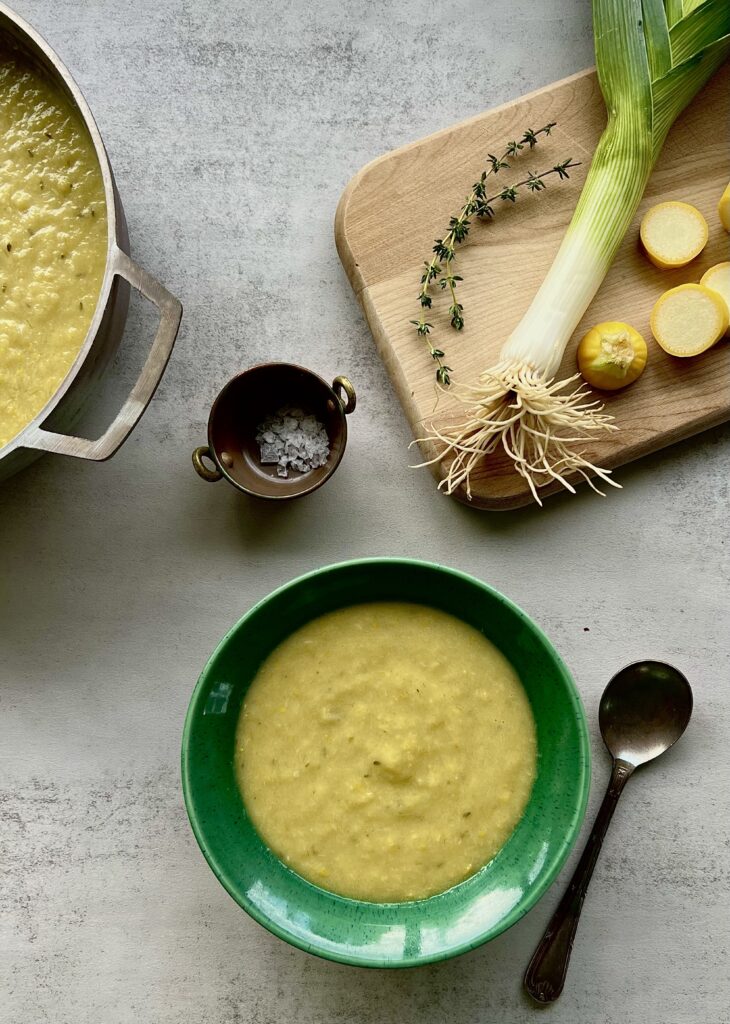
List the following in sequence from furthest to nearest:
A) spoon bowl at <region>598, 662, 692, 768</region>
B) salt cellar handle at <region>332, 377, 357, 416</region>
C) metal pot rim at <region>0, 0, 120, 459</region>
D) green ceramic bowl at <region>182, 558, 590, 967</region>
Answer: spoon bowl at <region>598, 662, 692, 768</region>, salt cellar handle at <region>332, 377, 357, 416</region>, green ceramic bowl at <region>182, 558, 590, 967</region>, metal pot rim at <region>0, 0, 120, 459</region>

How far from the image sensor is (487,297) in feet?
6.35

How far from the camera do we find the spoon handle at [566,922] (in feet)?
6.11

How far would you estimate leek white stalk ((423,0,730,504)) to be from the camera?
5.98ft

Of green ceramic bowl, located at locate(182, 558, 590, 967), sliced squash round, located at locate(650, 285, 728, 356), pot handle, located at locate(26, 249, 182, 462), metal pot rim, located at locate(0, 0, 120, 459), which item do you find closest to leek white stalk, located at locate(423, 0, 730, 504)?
sliced squash round, located at locate(650, 285, 728, 356)

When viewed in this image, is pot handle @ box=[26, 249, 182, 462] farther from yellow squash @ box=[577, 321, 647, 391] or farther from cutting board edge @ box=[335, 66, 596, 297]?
yellow squash @ box=[577, 321, 647, 391]

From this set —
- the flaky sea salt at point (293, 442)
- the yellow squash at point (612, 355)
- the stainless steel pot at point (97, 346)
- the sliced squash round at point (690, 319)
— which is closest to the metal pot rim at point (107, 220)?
the stainless steel pot at point (97, 346)

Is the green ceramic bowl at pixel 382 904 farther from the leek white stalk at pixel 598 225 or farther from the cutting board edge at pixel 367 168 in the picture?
the cutting board edge at pixel 367 168

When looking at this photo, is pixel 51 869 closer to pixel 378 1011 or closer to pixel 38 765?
pixel 38 765

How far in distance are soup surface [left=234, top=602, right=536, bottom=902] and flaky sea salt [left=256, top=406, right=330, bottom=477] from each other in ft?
1.33

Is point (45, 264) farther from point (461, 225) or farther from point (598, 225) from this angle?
point (598, 225)

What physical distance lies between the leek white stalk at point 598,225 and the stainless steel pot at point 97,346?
617 millimetres

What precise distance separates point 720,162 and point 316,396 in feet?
3.43

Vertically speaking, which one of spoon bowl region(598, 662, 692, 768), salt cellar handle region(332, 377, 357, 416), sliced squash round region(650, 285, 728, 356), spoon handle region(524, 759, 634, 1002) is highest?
salt cellar handle region(332, 377, 357, 416)

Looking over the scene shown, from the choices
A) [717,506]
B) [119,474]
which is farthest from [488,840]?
[119,474]
